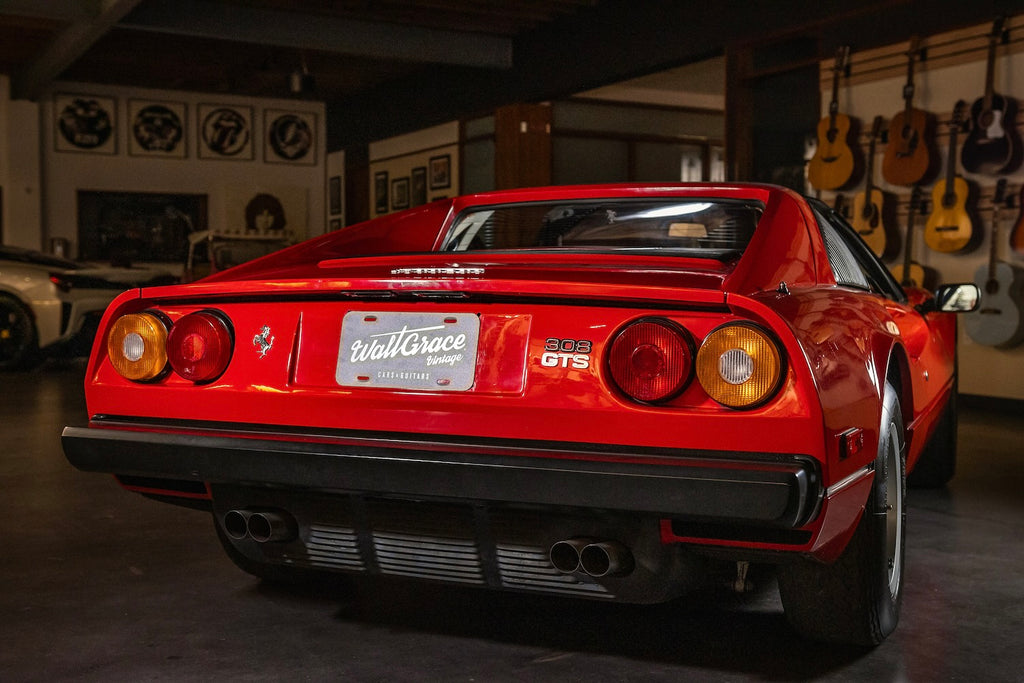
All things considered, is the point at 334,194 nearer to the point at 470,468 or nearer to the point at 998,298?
the point at 998,298

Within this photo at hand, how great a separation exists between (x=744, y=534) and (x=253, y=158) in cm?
1654

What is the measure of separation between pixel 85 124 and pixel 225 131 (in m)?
2.05

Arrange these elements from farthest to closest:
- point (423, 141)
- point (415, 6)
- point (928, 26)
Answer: point (423, 141), point (415, 6), point (928, 26)

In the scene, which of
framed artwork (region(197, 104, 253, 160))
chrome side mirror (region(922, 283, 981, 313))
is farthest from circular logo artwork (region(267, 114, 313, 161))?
chrome side mirror (region(922, 283, 981, 313))

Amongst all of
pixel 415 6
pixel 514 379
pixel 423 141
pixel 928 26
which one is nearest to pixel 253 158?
pixel 423 141

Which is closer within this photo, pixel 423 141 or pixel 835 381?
pixel 835 381

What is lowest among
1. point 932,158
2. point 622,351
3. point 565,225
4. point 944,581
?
point 944,581

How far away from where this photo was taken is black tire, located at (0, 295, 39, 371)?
8.59 metres

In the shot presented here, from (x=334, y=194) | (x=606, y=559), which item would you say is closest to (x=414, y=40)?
(x=334, y=194)

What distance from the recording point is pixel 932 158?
287 inches

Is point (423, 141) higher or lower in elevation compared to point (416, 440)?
higher

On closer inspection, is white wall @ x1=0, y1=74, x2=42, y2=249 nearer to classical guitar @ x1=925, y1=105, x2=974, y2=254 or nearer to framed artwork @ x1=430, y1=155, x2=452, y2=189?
framed artwork @ x1=430, y1=155, x2=452, y2=189

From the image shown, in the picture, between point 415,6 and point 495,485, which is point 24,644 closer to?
point 495,485

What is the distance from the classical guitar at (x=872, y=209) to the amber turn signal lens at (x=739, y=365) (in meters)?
6.17
